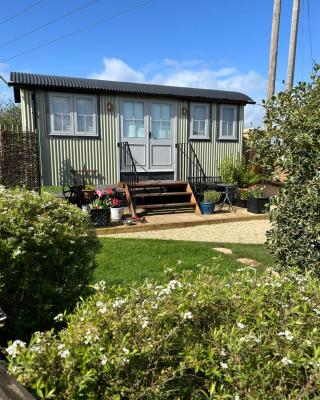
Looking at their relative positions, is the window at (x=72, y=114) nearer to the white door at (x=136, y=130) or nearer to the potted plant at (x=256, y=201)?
the white door at (x=136, y=130)

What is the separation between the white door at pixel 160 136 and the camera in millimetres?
10680

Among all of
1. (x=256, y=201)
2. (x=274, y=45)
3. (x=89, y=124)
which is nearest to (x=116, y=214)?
(x=89, y=124)

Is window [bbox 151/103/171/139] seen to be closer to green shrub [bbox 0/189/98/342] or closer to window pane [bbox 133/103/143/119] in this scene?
window pane [bbox 133/103/143/119]

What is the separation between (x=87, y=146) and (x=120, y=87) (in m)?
2.00

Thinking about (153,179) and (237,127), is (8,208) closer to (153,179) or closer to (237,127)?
(153,179)

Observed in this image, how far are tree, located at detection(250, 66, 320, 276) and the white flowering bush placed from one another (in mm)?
1465

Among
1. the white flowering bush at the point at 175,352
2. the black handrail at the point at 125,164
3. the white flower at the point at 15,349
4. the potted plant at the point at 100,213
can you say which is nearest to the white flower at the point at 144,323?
the white flowering bush at the point at 175,352

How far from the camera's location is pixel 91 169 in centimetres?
1009

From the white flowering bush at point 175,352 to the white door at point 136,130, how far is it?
912cm

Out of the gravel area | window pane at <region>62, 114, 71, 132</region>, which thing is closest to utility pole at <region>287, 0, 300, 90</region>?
the gravel area

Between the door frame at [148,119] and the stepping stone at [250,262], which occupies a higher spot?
the door frame at [148,119]

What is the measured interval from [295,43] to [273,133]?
12.2 meters

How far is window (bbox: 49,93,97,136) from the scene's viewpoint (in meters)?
9.53

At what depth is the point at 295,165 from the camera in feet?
10.0
